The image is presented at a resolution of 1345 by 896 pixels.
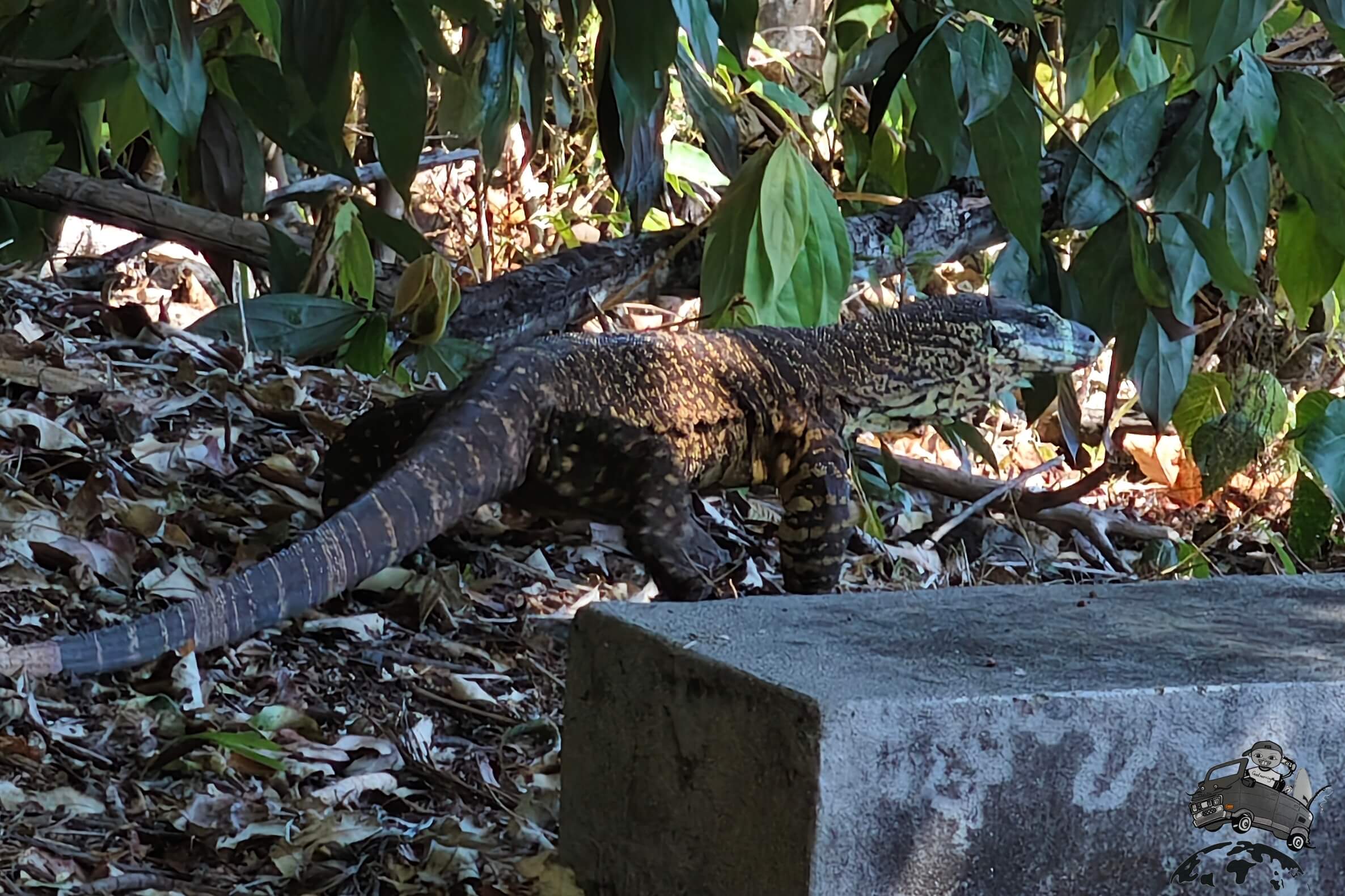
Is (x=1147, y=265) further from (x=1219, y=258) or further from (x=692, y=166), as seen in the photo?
(x=692, y=166)

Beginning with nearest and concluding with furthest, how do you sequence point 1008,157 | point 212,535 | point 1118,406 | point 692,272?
point 1008,157 < point 212,535 < point 692,272 < point 1118,406

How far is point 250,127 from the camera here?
324cm

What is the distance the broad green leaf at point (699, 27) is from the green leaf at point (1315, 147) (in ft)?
5.53

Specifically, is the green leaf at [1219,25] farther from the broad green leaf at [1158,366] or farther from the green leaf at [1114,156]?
the broad green leaf at [1158,366]

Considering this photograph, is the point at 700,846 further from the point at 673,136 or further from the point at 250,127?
the point at 673,136

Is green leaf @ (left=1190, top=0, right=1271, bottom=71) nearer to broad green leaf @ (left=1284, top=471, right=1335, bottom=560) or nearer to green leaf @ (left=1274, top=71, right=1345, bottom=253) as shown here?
green leaf @ (left=1274, top=71, right=1345, bottom=253)

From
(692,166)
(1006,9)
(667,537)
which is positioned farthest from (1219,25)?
(692,166)

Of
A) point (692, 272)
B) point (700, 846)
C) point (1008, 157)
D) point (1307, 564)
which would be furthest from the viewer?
point (1307, 564)

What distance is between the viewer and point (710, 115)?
341 centimetres

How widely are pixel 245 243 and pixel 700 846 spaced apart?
2.74 m

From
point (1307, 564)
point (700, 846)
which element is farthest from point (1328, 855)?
point (1307, 564)

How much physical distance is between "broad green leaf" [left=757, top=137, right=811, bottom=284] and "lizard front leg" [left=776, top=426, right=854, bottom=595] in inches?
21.7

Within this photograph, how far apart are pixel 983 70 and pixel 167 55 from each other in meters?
1.43

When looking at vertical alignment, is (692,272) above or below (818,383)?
above
